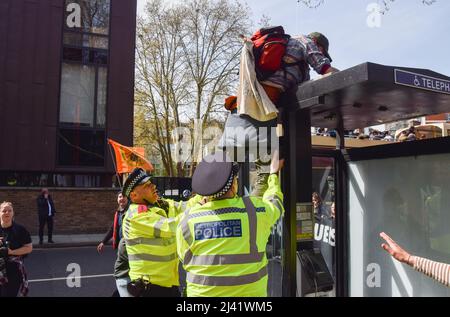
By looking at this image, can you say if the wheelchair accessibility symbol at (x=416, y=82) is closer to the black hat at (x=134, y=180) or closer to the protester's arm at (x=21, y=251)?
the black hat at (x=134, y=180)

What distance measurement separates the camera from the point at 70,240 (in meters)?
13.1

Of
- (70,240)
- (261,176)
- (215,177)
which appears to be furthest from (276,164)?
(70,240)

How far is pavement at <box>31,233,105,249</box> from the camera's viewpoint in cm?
1220

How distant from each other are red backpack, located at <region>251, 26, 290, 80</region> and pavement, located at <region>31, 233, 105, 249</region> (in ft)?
37.2

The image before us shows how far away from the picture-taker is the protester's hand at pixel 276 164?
279 centimetres

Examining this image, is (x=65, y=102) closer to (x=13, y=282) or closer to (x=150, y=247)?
(x=13, y=282)

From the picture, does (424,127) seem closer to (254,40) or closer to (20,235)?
(254,40)

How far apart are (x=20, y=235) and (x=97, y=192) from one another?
1052cm

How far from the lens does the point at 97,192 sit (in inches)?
588

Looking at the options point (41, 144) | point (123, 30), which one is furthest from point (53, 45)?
point (41, 144)

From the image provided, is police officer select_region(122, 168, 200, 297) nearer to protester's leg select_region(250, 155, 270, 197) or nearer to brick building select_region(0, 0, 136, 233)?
protester's leg select_region(250, 155, 270, 197)

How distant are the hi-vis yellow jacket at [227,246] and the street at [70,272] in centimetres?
480

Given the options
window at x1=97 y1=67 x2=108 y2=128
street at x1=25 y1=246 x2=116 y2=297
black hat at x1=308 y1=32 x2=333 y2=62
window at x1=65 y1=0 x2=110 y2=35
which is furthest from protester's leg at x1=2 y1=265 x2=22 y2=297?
window at x1=65 y1=0 x2=110 y2=35

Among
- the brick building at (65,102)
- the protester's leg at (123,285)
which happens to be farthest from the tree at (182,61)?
the protester's leg at (123,285)
